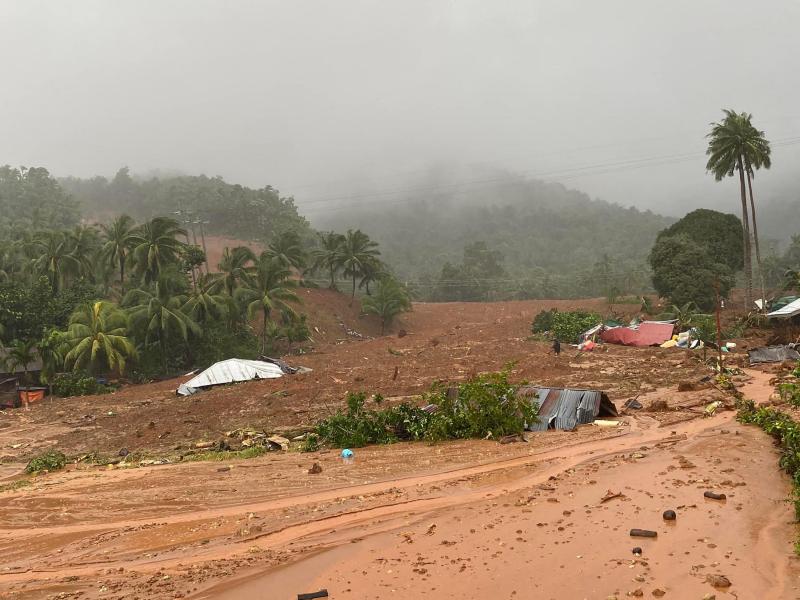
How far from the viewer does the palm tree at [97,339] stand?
30.6 m

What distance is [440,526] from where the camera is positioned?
791cm

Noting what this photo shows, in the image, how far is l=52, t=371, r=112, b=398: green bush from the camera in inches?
1206

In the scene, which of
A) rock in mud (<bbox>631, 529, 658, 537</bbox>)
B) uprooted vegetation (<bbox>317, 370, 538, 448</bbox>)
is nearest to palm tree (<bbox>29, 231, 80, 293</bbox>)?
uprooted vegetation (<bbox>317, 370, 538, 448</bbox>)

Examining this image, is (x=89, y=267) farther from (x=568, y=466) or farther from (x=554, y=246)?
(x=554, y=246)

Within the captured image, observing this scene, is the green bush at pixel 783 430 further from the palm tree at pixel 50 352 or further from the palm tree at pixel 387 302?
the palm tree at pixel 387 302

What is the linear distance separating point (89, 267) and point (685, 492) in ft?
140

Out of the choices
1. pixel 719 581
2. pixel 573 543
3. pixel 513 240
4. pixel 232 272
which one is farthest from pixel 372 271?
pixel 513 240

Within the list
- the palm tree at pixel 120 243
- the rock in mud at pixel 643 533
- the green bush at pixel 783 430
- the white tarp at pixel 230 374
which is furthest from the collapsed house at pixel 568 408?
the palm tree at pixel 120 243

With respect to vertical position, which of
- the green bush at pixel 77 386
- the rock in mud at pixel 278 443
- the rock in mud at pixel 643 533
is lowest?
the green bush at pixel 77 386

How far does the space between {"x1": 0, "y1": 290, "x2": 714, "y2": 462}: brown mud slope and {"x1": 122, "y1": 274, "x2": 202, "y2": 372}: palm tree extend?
3977 mm

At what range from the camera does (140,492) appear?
37.9ft

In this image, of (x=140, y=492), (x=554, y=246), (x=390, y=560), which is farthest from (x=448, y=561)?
(x=554, y=246)

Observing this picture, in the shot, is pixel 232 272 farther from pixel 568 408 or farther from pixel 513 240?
pixel 513 240

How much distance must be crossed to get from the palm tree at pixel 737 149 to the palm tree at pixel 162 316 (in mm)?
33637
